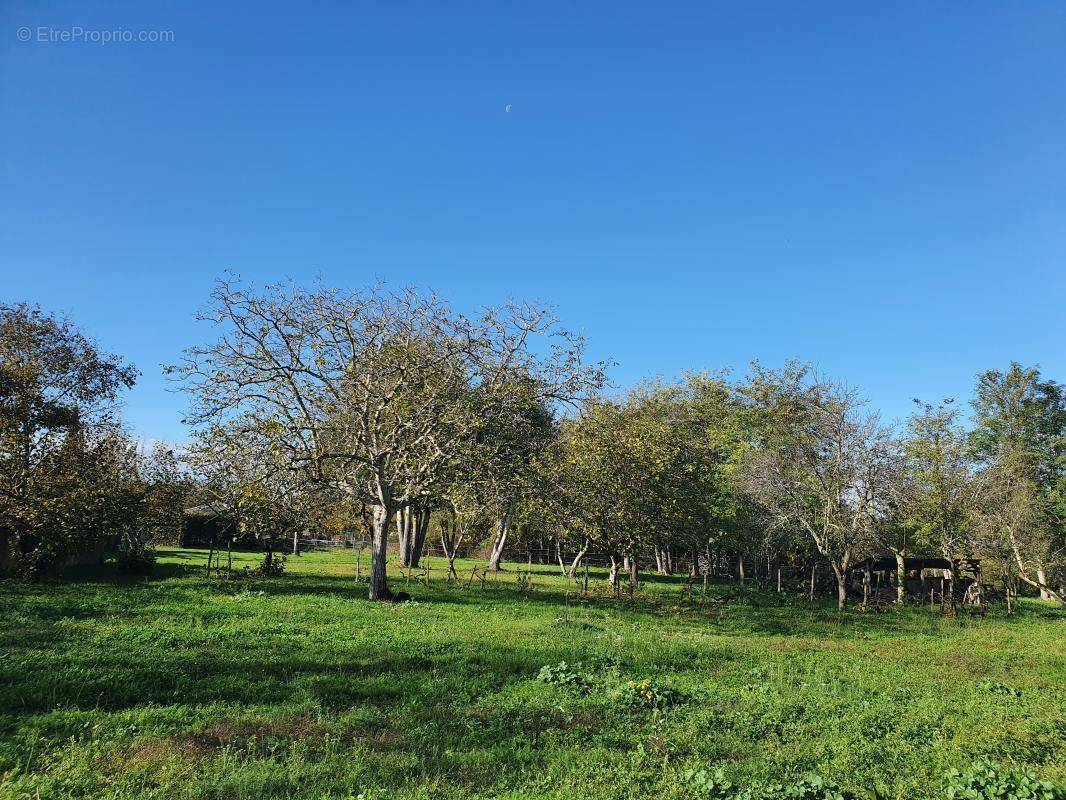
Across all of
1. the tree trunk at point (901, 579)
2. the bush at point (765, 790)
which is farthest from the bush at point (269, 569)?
the tree trunk at point (901, 579)

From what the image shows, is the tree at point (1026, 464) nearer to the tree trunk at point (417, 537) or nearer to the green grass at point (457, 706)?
the green grass at point (457, 706)

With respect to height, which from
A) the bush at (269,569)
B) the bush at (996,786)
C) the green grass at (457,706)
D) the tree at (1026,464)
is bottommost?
the bush at (269,569)

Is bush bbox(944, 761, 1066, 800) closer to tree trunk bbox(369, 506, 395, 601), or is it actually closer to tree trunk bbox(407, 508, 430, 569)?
tree trunk bbox(369, 506, 395, 601)

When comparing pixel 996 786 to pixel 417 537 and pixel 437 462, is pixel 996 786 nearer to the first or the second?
pixel 437 462

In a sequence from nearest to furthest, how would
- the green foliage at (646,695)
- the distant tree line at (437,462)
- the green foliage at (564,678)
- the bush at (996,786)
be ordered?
1. the bush at (996,786)
2. the green foliage at (646,695)
3. the green foliage at (564,678)
4. the distant tree line at (437,462)

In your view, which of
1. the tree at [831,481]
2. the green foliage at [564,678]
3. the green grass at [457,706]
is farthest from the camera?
the tree at [831,481]

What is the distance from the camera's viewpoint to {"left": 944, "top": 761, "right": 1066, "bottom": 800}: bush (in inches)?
238

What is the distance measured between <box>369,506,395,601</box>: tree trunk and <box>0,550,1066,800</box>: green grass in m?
2.61

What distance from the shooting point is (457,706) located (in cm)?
895

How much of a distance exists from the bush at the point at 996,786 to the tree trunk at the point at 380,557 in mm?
16296

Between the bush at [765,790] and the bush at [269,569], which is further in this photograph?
the bush at [269,569]

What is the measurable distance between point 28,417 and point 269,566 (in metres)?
10.4

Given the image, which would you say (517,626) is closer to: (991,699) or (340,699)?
(340,699)

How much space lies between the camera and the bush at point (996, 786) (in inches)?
238
